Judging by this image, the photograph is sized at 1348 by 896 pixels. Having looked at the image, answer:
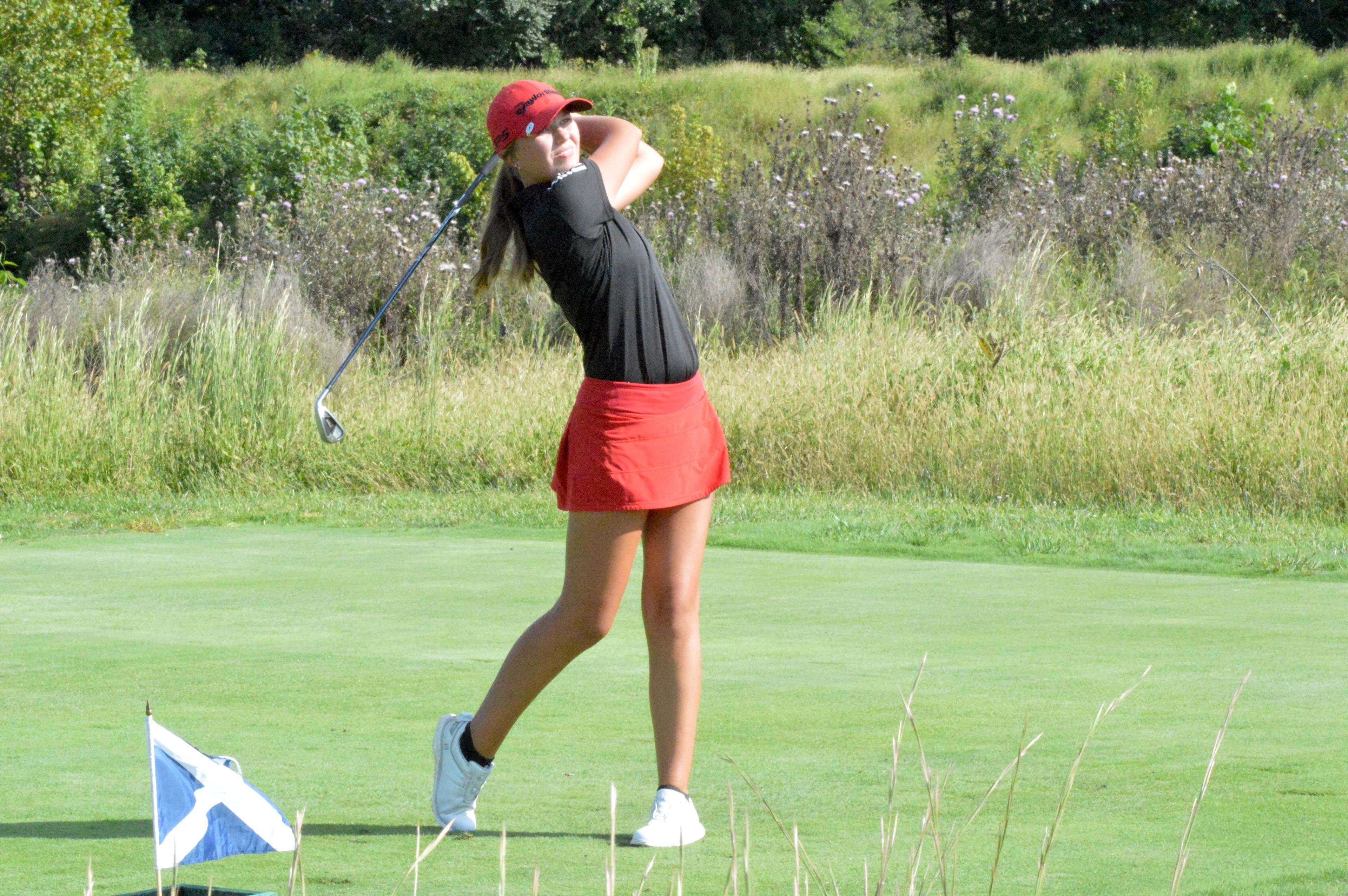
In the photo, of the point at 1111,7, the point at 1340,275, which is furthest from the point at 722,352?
the point at 1111,7

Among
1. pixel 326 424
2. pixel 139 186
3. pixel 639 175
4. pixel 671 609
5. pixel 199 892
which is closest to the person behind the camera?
pixel 199 892

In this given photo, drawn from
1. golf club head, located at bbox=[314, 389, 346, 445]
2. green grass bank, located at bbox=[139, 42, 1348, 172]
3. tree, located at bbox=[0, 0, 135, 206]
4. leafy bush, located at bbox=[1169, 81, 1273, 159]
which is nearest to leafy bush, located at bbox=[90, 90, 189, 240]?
tree, located at bbox=[0, 0, 135, 206]

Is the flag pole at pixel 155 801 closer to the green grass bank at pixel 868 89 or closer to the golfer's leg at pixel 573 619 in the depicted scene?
the golfer's leg at pixel 573 619

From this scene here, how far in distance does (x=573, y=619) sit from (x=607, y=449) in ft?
1.38

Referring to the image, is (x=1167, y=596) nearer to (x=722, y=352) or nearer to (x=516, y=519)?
(x=516, y=519)

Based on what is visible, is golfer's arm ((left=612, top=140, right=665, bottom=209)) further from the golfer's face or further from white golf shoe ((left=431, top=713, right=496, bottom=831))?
white golf shoe ((left=431, top=713, right=496, bottom=831))

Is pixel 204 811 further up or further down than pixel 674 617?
further up

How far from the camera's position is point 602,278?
3.52m

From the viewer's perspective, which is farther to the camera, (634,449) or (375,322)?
(375,322)

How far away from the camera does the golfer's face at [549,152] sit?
3.60 metres

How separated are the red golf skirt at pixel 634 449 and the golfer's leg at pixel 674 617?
0.09m

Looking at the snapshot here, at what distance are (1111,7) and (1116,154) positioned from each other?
2037cm

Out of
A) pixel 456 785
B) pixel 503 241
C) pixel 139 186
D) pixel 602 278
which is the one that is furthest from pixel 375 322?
pixel 139 186

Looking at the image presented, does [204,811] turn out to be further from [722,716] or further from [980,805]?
[722,716]
